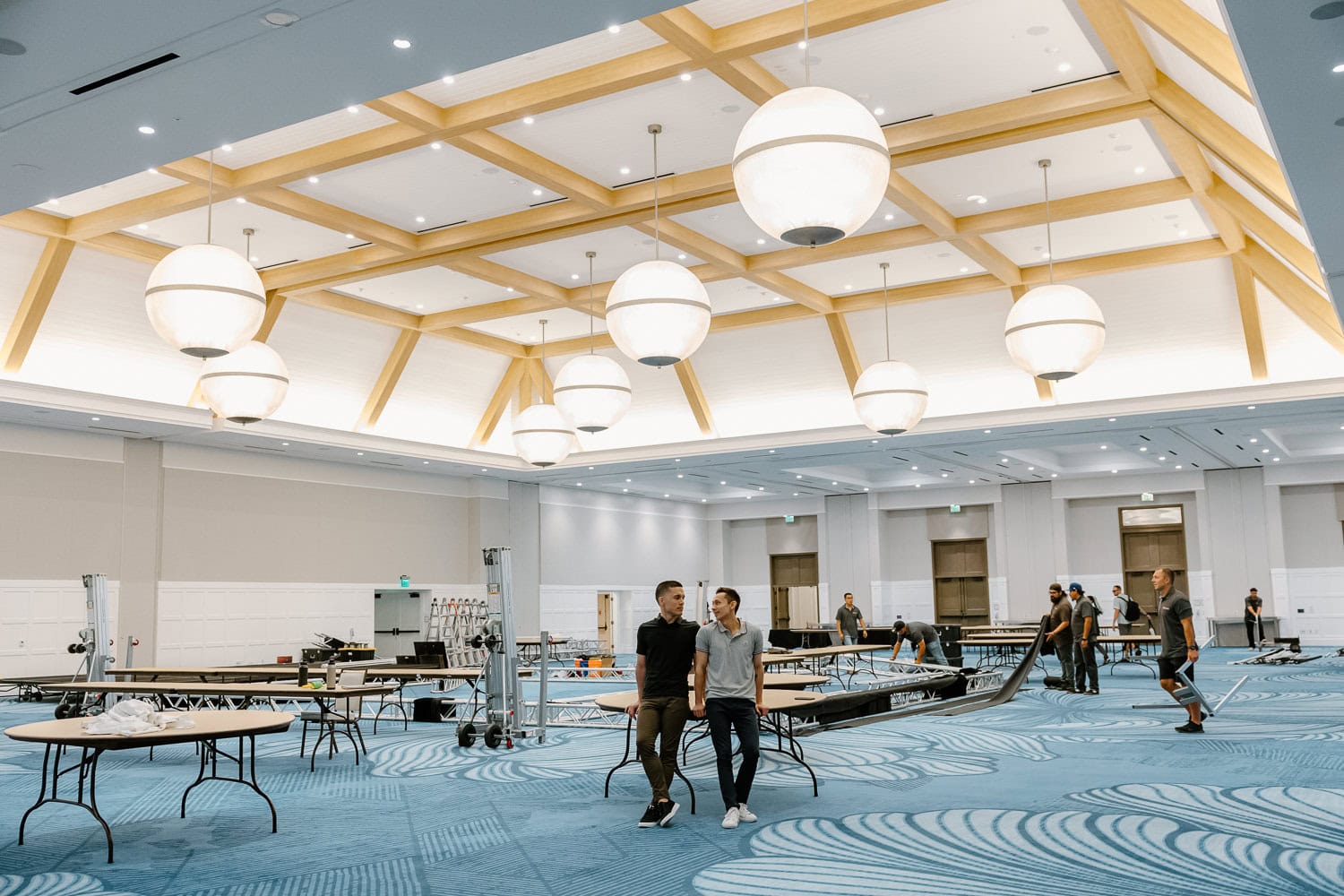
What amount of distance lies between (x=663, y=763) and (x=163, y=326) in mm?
5531

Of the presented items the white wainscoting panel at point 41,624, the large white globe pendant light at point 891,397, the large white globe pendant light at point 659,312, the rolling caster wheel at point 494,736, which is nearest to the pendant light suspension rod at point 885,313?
the large white globe pendant light at point 891,397

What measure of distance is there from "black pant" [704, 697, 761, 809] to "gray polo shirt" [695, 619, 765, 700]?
6 centimetres

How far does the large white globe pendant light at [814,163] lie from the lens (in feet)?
19.5

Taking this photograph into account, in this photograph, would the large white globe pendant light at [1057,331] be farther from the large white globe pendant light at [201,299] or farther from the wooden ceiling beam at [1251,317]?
the large white globe pendant light at [201,299]

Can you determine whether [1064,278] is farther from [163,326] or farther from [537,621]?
[537,621]

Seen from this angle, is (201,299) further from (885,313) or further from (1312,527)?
(1312,527)

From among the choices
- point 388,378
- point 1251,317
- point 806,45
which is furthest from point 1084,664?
point 388,378

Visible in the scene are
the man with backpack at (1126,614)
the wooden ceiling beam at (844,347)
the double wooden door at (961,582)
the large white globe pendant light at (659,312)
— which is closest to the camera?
the large white globe pendant light at (659,312)

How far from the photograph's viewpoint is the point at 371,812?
25.4 feet

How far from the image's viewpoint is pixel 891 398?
14578mm

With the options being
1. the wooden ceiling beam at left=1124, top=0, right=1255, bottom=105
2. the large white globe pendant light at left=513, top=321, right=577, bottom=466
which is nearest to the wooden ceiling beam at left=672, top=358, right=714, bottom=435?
the large white globe pendant light at left=513, top=321, right=577, bottom=466

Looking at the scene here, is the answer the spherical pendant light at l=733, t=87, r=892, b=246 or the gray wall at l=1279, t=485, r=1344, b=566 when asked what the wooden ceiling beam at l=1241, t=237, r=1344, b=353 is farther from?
the gray wall at l=1279, t=485, r=1344, b=566

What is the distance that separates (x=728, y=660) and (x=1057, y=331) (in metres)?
5.85

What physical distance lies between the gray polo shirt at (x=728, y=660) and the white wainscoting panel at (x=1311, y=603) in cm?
2517
